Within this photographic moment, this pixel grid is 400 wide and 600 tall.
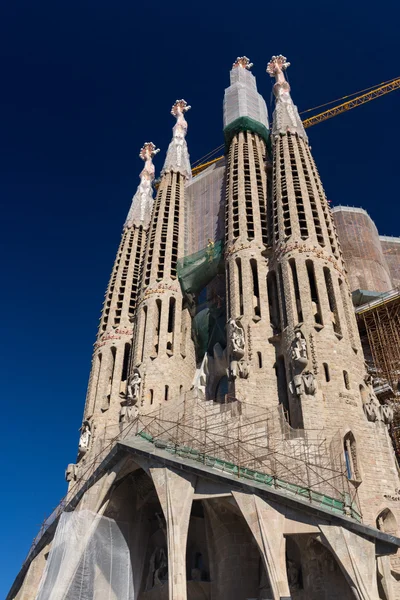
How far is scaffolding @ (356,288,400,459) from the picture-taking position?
30.3m

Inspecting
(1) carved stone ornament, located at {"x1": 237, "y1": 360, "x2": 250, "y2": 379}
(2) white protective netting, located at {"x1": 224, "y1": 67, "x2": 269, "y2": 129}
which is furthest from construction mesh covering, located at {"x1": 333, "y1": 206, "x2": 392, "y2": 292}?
(1) carved stone ornament, located at {"x1": 237, "y1": 360, "x2": 250, "y2": 379}

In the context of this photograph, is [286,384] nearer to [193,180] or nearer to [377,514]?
[377,514]

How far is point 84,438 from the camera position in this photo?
2895 centimetres

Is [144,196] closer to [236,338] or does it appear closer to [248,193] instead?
[248,193]

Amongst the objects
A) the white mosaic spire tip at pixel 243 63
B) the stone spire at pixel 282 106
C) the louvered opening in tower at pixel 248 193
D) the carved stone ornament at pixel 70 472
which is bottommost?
the carved stone ornament at pixel 70 472


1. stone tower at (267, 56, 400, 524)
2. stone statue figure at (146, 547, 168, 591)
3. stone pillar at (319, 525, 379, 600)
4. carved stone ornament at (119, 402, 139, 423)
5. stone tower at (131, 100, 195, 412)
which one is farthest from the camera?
stone tower at (131, 100, 195, 412)

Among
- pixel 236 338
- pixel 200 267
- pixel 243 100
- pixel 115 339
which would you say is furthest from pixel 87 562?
pixel 243 100

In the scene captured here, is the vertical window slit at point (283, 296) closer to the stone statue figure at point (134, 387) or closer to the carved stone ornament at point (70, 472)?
the stone statue figure at point (134, 387)

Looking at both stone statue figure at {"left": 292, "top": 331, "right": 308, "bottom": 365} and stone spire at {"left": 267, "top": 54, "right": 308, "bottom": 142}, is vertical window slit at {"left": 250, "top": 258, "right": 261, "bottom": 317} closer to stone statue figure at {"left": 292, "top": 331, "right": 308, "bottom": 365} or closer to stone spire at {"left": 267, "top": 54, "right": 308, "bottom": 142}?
stone statue figure at {"left": 292, "top": 331, "right": 308, "bottom": 365}

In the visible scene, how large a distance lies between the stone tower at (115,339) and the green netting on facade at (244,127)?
Answer: 897 centimetres

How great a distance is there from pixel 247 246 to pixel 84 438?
13.2m

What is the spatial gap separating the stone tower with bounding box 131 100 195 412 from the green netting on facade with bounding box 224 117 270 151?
5.30 meters

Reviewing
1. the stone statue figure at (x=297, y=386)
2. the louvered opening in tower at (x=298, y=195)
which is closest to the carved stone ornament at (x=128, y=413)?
the stone statue figure at (x=297, y=386)

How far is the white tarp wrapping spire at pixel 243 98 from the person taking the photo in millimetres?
40812
